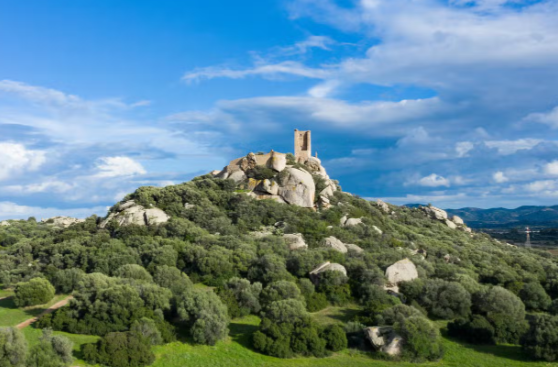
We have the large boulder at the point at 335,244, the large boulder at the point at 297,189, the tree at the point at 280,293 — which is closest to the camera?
the tree at the point at 280,293

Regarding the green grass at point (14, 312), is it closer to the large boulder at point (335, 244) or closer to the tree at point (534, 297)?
the large boulder at point (335, 244)

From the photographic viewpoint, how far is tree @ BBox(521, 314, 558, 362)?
32.9 metres

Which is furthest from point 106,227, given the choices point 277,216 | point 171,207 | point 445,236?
point 445,236

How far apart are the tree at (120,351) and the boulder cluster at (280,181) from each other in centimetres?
3994

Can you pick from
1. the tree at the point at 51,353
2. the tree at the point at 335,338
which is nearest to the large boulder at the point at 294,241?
the tree at the point at 335,338

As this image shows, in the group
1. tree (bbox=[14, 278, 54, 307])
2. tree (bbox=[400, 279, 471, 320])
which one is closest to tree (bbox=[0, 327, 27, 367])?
tree (bbox=[14, 278, 54, 307])

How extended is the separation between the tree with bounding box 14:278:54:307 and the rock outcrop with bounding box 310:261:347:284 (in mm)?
24637

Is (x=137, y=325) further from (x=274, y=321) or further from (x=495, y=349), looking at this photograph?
(x=495, y=349)

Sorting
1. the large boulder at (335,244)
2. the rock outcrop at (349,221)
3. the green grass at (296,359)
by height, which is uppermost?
the rock outcrop at (349,221)

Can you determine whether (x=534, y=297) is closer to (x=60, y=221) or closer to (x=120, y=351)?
(x=120, y=351)

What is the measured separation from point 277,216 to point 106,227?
22.2m

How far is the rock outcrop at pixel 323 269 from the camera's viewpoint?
47.6 meters

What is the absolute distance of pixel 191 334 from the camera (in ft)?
114

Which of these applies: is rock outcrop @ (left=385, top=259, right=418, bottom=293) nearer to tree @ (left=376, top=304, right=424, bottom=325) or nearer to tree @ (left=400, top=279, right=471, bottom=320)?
tree @ (left=400, top=279, right=471, bottom=320)
